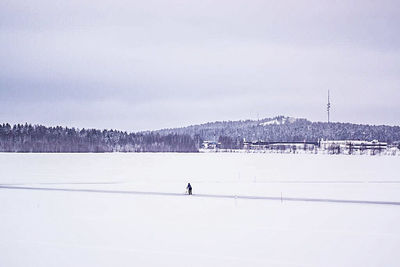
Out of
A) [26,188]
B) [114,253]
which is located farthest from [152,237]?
[26,188]

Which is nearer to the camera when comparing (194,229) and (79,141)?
(194,229)

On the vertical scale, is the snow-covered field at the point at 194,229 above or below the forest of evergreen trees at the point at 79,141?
below

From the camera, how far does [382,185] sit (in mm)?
41312

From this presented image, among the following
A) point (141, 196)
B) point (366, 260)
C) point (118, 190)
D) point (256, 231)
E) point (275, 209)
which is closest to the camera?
point (366, 260)

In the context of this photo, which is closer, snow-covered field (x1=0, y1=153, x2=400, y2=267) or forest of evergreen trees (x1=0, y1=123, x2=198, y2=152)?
snow-covered field (x1=0, y1=153, x2=400, y2=267)

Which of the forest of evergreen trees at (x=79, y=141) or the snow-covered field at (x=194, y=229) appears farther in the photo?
the forest of evergreen trees at (x=79, y=141)

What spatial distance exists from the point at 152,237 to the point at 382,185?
30303mm

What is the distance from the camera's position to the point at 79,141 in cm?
17512

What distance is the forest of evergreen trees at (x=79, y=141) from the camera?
527ft

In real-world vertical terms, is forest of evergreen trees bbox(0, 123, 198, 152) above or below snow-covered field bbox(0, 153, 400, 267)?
above

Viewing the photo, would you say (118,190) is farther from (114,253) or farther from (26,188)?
(114,253)

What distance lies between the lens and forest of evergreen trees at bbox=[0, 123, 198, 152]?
16075cm

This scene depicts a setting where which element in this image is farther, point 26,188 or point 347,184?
point 347,184

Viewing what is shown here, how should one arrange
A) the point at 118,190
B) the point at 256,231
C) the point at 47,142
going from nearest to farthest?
1. the point at 256,231
2. the point at 118,190
3. the point at 47,142
